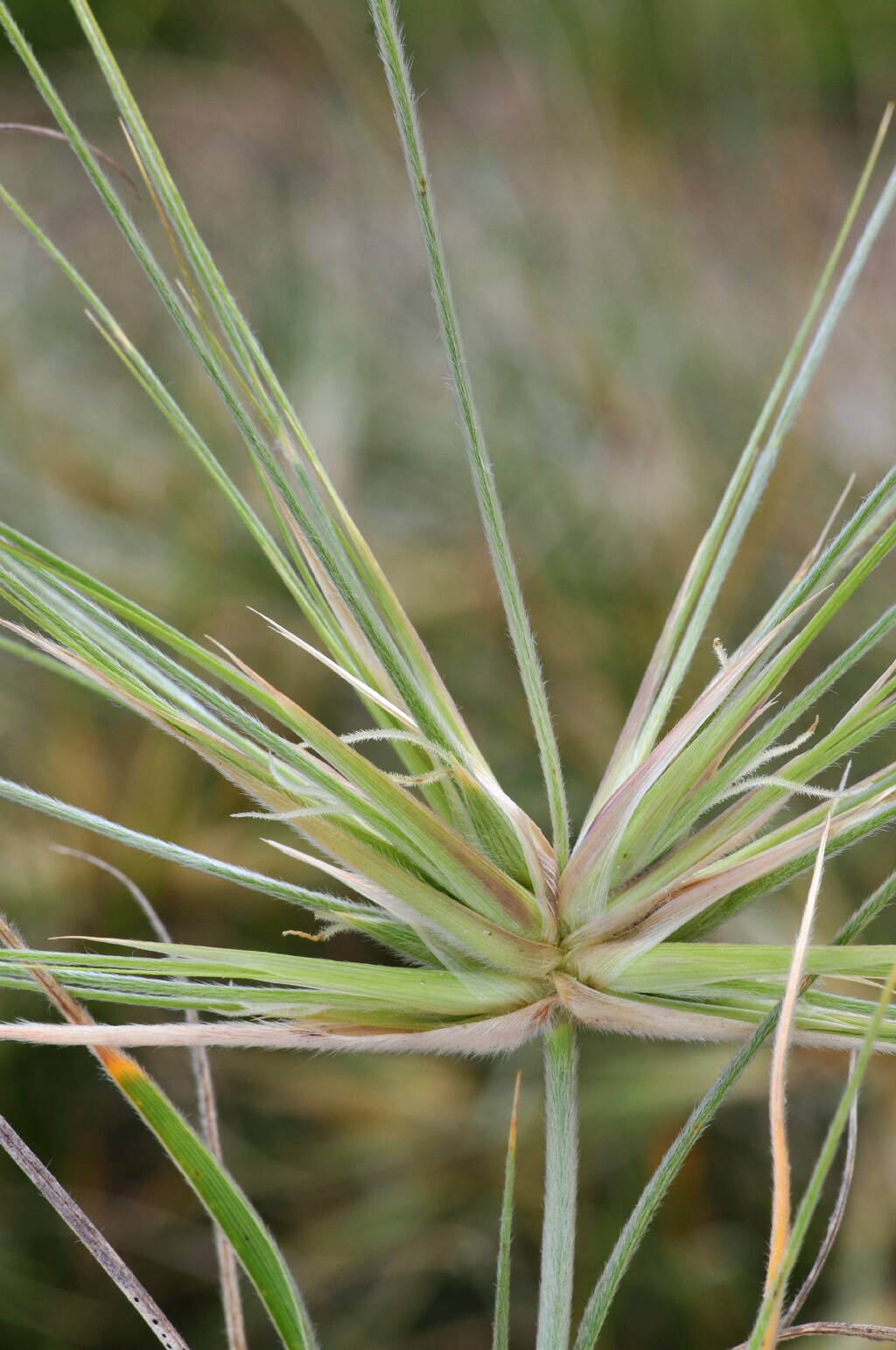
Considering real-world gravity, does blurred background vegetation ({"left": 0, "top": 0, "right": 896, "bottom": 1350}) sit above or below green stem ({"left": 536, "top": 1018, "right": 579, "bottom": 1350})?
above

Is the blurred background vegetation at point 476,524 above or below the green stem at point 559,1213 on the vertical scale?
above

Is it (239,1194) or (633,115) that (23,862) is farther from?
(633,115)

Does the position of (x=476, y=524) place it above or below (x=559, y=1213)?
above

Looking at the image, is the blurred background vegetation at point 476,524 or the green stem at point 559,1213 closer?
the green stem at point 559,1213

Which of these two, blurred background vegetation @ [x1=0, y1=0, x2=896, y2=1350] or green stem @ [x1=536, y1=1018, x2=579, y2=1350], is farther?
blurred background vegetation @ [x1=0, y1=0, x2=896, y2=1350]
